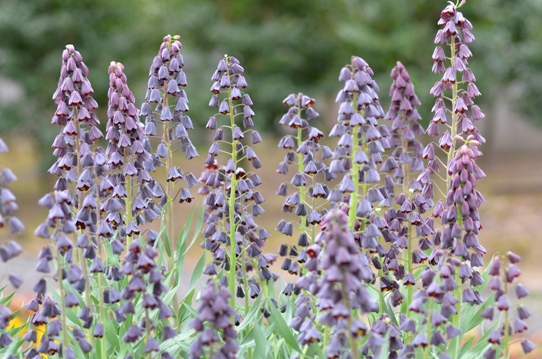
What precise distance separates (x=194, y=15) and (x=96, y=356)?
1722 cm

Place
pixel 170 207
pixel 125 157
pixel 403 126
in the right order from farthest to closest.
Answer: pixel 170 207 < pixel 403 126 < pixel 125 157

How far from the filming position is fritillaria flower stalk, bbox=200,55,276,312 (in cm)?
439

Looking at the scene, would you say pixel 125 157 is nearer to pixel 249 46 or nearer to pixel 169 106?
pixel 169 106

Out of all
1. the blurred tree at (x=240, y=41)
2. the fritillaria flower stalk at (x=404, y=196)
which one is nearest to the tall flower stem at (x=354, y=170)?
the fritillaria flower stalk at (x=404, y=196)

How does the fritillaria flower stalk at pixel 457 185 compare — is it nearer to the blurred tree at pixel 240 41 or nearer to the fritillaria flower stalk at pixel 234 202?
the fritillaria flower stalk at pixel 234 202

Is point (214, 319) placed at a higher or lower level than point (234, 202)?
lower

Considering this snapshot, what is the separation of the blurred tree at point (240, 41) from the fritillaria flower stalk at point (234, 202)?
1499 cm

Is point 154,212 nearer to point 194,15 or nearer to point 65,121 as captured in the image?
point 65,121

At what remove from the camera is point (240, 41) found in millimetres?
20156

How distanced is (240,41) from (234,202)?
16037mm

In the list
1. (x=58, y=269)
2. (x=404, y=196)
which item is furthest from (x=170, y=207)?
(x=404, y=196)

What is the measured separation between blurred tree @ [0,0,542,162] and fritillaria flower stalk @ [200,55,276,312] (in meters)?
15.0

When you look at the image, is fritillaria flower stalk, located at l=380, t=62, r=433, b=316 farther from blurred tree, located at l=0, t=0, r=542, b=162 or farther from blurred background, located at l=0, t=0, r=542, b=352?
blurred tree, located at l=0, t=0, r=542, b=162

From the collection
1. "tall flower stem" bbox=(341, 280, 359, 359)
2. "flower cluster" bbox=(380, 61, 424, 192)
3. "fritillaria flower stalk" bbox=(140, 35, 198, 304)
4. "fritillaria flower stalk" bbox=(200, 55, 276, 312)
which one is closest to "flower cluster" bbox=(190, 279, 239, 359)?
"tall flower stem" bbox=(341, 280, 359, 359)
